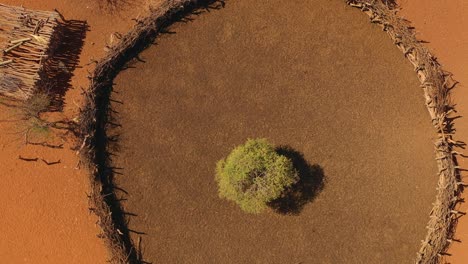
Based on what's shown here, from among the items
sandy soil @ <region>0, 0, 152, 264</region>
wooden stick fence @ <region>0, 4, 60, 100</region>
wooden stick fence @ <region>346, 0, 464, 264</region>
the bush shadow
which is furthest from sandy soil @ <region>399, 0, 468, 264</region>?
wooden stick fence @ <region>0, 4, 60, 100</region>

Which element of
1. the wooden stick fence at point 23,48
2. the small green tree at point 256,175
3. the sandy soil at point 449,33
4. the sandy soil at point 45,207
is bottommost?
the sandy soil at point 45,207

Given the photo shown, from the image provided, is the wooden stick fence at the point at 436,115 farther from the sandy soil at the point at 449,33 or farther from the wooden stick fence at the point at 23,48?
the wooden stick fence at the point at 23,48

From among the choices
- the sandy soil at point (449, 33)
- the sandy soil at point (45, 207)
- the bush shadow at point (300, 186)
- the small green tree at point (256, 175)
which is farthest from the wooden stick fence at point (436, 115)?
the sandy soil at point (45, 207)

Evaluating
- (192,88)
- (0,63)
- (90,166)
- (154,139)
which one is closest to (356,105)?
(192,88)

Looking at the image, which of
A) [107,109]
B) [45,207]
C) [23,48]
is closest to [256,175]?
[107,109]

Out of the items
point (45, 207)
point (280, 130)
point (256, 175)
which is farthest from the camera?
point (280, 130)

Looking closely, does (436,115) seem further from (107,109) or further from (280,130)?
(107,109)
